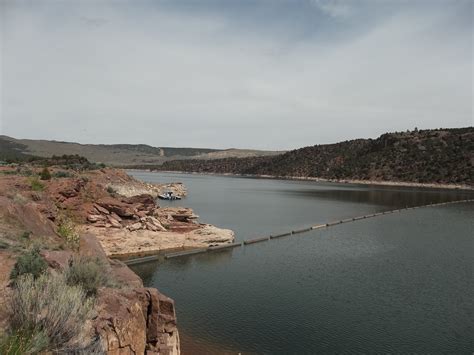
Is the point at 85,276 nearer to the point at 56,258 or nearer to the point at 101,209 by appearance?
the point at 56,258

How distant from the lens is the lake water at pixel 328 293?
1549 cm

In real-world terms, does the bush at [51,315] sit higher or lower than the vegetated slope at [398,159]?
lower

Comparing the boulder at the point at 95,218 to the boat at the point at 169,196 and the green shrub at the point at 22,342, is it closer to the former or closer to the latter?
the green shrub at the point at 22,342

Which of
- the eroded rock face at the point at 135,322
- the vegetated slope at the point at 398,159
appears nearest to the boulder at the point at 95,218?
the eroded rock face at the point at 135,322

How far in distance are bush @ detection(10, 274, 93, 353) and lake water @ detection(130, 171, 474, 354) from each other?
702cm

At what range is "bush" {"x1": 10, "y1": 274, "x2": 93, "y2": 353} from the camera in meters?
7.47

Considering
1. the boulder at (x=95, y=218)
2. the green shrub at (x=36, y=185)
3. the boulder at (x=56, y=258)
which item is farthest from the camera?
the boulder at (x=95, y=218)

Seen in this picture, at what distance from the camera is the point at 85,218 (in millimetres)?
30219

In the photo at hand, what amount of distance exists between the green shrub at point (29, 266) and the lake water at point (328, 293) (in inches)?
255

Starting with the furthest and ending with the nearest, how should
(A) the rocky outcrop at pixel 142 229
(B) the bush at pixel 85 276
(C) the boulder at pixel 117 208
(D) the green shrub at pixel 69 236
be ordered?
(C) the boulder at pixel 117 208
(A) the rocky outcrop at pixel 142 229
(D) the green shrub at pixel 69 236
(B) the bush at pixel 85 276

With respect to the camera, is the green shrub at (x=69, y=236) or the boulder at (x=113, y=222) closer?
the green shrub at (x=69, y=236)

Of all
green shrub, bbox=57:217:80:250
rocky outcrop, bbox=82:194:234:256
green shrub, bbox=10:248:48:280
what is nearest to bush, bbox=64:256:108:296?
green shrub, bbox=10:248:48:280

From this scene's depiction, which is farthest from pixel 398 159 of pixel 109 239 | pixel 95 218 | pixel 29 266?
pixel 29 266

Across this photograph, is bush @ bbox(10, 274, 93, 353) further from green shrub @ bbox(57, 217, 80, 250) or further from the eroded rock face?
green shrub @ bbox(57, 217, 80, 250)
